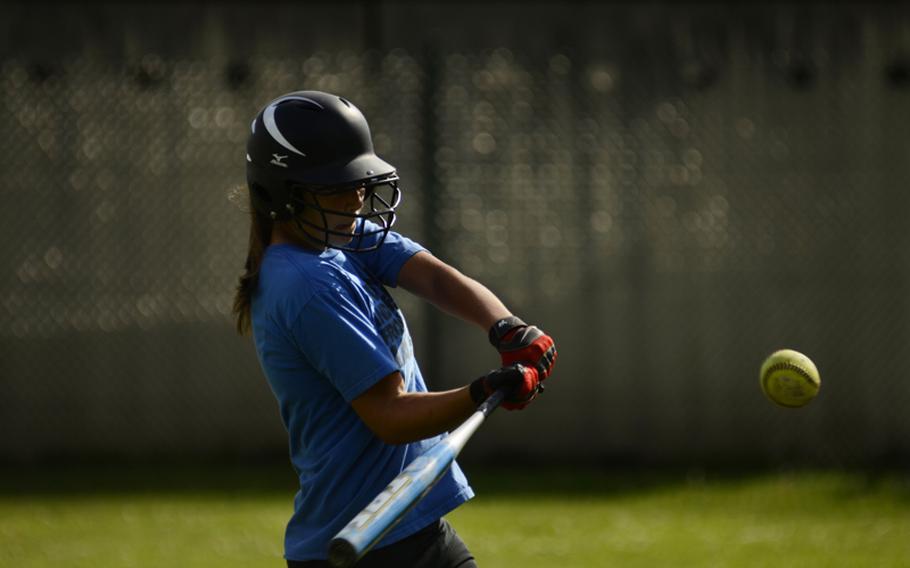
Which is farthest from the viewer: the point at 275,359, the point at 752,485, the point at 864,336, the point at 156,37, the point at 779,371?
the point at 156,37

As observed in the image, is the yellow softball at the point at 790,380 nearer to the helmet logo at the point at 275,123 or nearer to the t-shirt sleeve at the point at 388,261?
the t-shirt sleeve at the point at 388,261

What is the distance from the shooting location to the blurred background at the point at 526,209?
8.85m

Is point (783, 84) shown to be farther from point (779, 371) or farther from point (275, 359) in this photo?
point (275, 359)

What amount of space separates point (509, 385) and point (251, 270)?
87 centimetres

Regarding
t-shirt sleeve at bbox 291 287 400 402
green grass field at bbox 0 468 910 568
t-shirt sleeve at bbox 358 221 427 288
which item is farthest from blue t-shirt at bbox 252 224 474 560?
green grass field at bbox 0 468 910 568

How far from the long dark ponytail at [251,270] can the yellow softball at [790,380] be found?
76.4 inches

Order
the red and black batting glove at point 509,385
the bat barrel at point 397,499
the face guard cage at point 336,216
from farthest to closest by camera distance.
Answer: the face guard cage at point 336,216, the red and black batting glove at point 509,385, the bat barrel at point 397,499

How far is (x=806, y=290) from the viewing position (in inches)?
349

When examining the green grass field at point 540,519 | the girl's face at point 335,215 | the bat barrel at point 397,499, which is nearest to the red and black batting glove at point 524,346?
the bat barrel at point 397,499

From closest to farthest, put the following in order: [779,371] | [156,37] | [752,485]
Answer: [779,371] < [752,485] < [156,37]

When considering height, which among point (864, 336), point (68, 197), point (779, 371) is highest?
point (779, 371)

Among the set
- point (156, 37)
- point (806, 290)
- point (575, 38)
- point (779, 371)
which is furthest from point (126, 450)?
point (779, 371)

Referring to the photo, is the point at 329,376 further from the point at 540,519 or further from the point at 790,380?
the point at 540,519

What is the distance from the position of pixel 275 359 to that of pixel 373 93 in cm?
588
